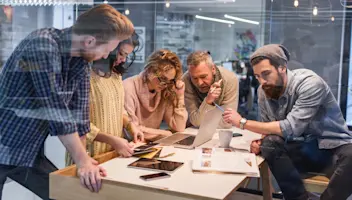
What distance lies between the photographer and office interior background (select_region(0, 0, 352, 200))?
2.27m

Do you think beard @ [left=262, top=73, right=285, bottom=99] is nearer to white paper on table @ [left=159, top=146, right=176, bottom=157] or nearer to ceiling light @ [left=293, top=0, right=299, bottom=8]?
white paper on table @ [left=159, top=146, right=176, bottom=157]

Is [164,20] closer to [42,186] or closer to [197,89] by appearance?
[197,89]

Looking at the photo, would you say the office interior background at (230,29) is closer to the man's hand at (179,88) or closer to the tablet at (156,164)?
the tablet at (156,164)

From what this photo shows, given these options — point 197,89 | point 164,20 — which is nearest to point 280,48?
point 197,89

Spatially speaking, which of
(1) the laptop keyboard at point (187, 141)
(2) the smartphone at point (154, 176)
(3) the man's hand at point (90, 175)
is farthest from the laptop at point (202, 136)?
(3) the man's hand at point (90, 175)

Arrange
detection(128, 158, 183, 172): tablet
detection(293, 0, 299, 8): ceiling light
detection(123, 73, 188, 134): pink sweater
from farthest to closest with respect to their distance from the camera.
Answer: detection(293, 0, 299, 8): ceiling light, detection(123, 73, 188, 134): pink sweater, detection(128, 158, 183, 172): tablet

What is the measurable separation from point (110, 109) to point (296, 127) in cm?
90

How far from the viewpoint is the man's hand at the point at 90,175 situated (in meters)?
1.47

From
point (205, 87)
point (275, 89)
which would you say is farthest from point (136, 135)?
point (275, 89)

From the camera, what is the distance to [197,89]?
256cm

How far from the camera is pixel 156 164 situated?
1647mm

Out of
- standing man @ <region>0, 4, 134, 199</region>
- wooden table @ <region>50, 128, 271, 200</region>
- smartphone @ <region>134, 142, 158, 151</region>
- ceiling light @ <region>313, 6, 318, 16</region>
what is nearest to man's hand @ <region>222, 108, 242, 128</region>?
smartphone @ <region>134, 142, 158, 151</region>

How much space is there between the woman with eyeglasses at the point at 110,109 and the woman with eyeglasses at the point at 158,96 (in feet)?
0.49

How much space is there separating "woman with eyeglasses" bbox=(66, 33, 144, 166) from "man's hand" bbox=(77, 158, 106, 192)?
0.25 metres
